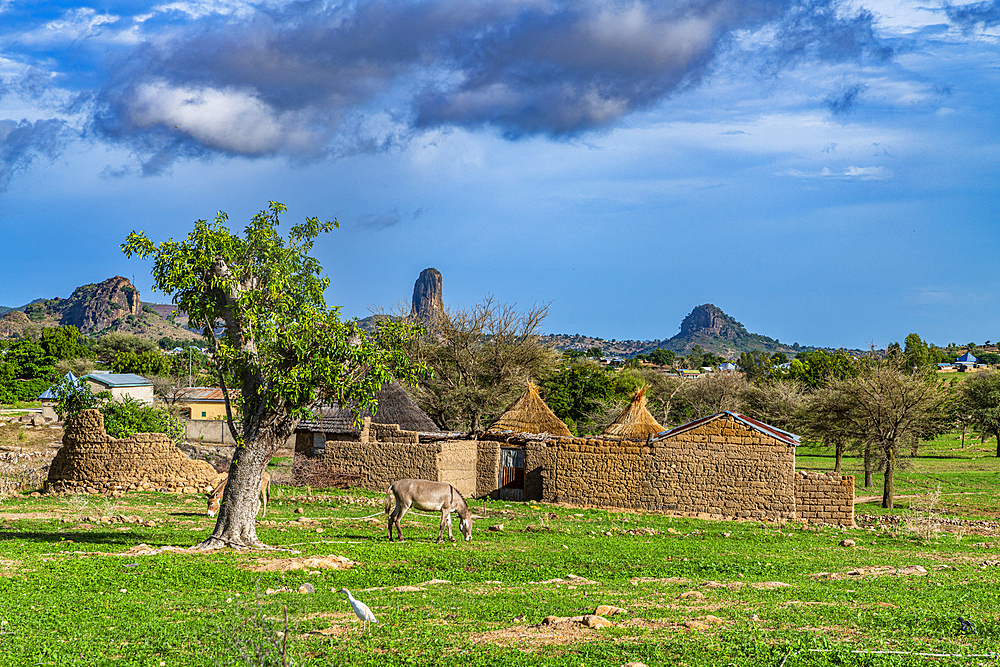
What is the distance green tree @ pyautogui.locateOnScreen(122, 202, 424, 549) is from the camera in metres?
14.0

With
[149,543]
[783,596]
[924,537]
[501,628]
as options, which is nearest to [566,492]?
[924,537]

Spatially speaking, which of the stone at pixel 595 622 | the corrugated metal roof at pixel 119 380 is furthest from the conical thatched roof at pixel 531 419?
the corrugated metal roof at pixel 119 380

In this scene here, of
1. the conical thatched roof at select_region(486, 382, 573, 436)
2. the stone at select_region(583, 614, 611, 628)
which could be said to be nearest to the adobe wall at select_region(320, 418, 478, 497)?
the conical thatched roof at select_region(486, 382, 573, 436)

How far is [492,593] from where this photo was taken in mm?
10406

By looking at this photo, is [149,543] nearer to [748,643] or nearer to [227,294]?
[227,294]

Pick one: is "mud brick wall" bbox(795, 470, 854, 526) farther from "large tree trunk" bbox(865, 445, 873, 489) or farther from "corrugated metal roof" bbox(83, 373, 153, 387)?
"corrugated metal roof" bbox(83, 373, 153, 387)

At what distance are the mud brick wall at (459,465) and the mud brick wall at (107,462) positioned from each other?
7.33 m

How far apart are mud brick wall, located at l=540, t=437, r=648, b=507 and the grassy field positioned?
3742 mm

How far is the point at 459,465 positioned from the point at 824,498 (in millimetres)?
11036

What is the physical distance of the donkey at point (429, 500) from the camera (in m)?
16.2

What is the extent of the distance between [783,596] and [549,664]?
→ 4.30 meters

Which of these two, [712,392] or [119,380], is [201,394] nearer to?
[119,380]

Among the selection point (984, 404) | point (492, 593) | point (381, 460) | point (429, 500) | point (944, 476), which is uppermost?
point (984, 404)

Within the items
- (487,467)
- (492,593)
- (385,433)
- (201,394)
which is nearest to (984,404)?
(487,467)
